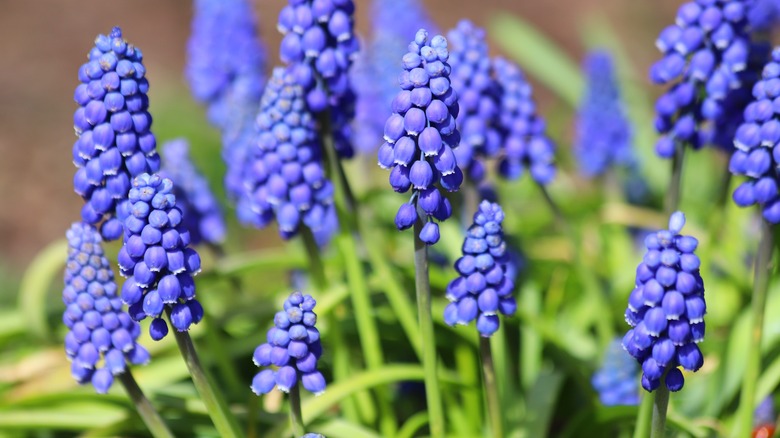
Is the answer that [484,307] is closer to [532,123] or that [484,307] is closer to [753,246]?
[532,123]

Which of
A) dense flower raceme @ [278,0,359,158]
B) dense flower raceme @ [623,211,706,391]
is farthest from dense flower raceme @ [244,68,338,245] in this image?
dense flower raceme @ [623,211,706,391]

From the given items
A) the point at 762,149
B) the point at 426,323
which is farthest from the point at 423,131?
the point at 762,149

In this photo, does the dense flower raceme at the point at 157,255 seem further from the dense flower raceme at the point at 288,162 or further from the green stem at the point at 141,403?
the dense flower raceme at the point at 288,162

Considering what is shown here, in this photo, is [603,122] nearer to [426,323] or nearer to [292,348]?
[426,323]

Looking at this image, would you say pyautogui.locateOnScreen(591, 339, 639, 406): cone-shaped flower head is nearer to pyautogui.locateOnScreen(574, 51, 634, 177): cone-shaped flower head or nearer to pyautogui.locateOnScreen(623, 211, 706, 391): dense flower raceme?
pyautogui.locateOnScreen(623, 211, 706, 391): dense flower raceme

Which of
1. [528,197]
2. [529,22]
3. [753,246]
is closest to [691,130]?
[753,246]

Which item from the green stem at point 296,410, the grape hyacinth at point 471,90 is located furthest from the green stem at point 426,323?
the grape hyacinth at point 471,90
